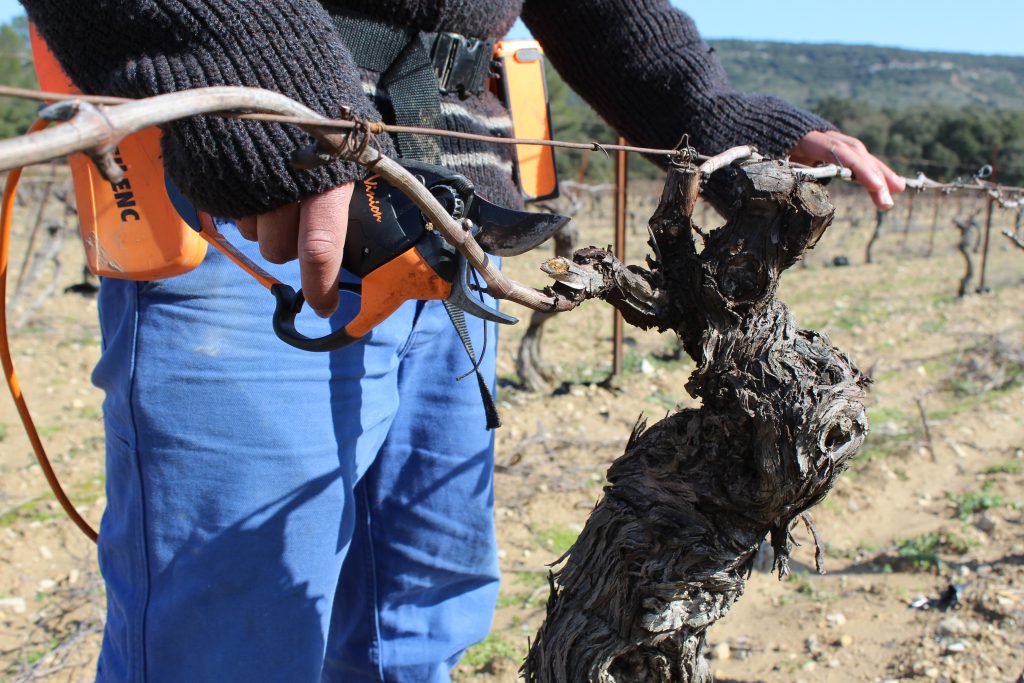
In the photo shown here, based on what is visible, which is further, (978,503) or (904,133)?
(904,133)

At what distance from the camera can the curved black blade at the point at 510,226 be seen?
3.87 feet

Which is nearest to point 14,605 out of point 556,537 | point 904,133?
point 556,537

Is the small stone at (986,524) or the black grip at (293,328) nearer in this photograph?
the black grip at (293,328)

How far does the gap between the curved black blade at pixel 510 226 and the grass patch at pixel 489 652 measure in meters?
1.85

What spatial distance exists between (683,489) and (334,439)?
667mm

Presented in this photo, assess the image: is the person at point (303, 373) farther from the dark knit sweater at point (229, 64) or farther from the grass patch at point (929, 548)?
the grass patch at point (929, 548)

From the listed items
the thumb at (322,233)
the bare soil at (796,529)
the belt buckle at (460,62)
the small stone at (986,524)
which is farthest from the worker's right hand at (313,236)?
the small stone at (986,524)

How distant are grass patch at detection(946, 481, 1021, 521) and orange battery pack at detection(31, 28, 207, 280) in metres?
3.56

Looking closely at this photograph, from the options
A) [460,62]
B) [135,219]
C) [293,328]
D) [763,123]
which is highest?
[460,62]

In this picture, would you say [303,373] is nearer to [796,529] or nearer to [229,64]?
[229,64]

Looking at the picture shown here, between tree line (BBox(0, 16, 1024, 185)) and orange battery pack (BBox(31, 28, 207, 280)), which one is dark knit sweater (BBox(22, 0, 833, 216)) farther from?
tree line (BBox(0, 16, 1024, 185))

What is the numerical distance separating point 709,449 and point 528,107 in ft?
2.81

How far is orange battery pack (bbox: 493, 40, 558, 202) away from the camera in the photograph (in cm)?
185

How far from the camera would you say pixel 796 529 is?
12.2ft
